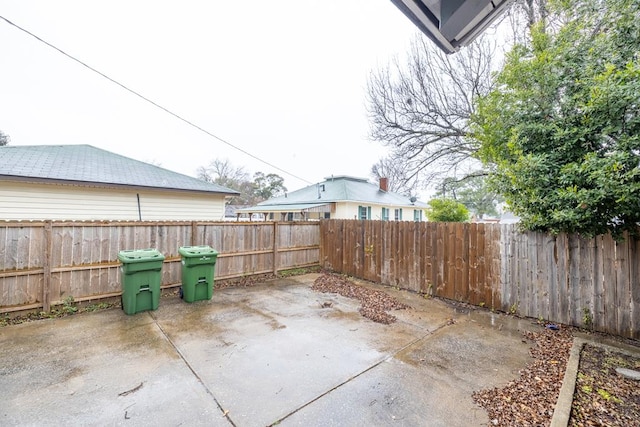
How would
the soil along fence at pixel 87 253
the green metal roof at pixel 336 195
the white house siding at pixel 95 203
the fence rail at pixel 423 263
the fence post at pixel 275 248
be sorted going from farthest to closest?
the green metal roof at pixel 336 195, the fence post at pixel 275 248, the white house siding at pixel 95 203, the soil along fence at pixel 87 253, the fence rail at pixel 423 263

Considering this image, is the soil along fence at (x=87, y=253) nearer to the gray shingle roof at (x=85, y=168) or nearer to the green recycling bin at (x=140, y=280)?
the green recycling bin at (x=140, y=280)

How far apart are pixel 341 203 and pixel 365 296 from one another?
10572 millimetres

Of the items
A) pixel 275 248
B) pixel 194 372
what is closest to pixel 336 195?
pixel 275 248

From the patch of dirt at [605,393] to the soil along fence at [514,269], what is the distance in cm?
103

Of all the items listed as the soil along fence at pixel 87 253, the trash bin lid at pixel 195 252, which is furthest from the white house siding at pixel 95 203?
the trash bin lid at pixel 195 252

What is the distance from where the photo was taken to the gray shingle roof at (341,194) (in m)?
17.0

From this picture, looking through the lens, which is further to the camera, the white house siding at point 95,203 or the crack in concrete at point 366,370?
the white house siding at point 95,203

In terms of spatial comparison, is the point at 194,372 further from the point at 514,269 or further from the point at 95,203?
the point at 95,203

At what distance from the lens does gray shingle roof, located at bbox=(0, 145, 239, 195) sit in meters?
7.24

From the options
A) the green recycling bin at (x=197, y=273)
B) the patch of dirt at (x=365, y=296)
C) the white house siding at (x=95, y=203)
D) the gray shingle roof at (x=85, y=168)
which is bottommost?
the patch of dirt at (x=365, y=296)

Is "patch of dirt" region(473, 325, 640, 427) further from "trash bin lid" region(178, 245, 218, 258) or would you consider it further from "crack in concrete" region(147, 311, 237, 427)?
"trash bin lid" region(178, 245, 218, 258)

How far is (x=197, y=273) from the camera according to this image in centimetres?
548

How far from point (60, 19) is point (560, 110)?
34.4 feet

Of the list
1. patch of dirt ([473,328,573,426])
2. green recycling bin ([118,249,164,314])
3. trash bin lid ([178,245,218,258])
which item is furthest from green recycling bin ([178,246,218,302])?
patch of dirt ([473,328,573,426])
